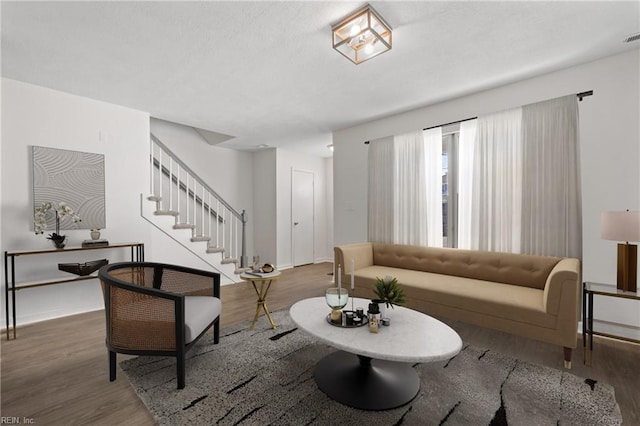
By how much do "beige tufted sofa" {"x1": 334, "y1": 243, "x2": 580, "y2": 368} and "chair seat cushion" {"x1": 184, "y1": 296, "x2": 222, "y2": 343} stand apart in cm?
181

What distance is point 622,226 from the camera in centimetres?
224

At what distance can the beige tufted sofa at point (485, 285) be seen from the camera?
7.39 ft

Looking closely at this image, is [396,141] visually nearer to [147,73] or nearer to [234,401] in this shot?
[147,73]

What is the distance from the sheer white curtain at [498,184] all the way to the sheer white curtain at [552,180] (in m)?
0.08

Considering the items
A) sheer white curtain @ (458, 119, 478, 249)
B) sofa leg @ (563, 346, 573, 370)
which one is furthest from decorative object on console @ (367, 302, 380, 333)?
sheer white curtain @ (458, 119, 478, 249)

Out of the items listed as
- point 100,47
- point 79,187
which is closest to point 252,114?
point 100,47

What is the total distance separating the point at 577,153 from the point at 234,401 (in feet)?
12.4

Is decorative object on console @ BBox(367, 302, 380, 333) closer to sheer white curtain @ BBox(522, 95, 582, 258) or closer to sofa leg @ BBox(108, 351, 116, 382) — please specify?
sofa leg @ BBox(108, 351, 116, 382)

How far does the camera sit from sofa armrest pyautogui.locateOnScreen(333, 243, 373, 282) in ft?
12.5

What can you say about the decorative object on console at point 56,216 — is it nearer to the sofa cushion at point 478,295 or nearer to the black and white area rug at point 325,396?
the black and white area rug at point 325,396

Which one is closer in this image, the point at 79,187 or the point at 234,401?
the point at 234,401

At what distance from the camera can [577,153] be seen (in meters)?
2.87

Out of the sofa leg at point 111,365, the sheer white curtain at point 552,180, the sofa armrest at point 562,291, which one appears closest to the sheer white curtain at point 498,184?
the sheer white curtain at point 552,180

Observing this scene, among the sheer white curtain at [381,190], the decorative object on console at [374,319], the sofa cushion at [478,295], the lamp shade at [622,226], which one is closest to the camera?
the decorative object on console at [374,319]
